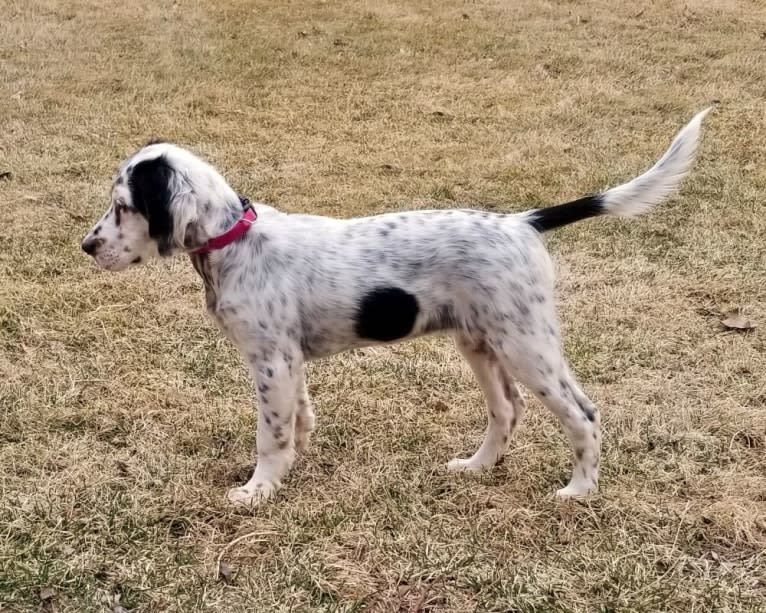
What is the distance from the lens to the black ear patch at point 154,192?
9.62 ft

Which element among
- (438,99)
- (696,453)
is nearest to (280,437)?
(696,453)

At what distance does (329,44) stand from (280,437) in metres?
7.40

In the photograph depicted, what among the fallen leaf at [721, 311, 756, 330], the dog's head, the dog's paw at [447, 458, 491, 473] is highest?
the dog's head

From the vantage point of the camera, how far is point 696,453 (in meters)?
3.47

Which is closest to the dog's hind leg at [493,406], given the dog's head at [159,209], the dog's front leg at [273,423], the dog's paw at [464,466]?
the dog's paw at [464,466]

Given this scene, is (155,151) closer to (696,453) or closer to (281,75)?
(696,453)

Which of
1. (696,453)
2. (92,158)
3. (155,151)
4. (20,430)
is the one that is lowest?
(696,453)

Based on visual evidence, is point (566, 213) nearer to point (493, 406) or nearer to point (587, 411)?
point (587, 411)

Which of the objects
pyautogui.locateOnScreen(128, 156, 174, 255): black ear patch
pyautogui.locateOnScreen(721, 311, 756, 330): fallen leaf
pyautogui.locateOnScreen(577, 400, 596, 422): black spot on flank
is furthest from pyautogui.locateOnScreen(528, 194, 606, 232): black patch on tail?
pyautogui.locateOnScreen(721, 311, 756, 330): fallen leaf

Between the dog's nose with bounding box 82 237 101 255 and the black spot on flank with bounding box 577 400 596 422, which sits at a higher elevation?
the dog's nose with bounding box 82 237 101 255

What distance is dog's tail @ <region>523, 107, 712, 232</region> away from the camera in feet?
9.95

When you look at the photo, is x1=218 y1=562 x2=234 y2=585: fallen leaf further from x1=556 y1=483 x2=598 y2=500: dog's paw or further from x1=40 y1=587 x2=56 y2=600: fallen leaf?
x1=556 y1=483 x2=598 y2=500: dog's paw

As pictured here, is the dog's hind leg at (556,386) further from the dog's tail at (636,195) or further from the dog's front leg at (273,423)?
the dog's front leg at (273,423)

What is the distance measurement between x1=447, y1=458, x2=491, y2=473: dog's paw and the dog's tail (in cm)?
101
